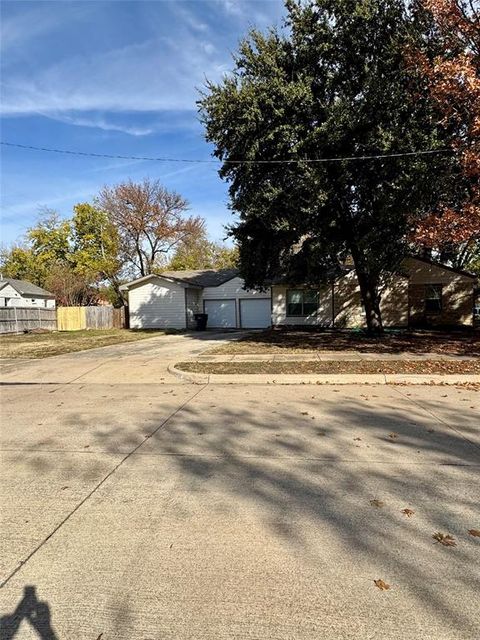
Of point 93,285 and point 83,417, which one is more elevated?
point 93,285

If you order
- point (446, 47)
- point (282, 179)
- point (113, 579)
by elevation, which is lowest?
point (113, 579)

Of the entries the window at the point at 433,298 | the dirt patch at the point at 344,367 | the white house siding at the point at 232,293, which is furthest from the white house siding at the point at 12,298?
the dirt patch at the point at 344,367

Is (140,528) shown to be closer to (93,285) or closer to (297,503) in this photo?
(297,503)

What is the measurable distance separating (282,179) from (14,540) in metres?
13.0

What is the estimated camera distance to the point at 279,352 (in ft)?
44.2

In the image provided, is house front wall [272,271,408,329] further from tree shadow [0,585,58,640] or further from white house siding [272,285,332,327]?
tree shadow [0,585,58,640]

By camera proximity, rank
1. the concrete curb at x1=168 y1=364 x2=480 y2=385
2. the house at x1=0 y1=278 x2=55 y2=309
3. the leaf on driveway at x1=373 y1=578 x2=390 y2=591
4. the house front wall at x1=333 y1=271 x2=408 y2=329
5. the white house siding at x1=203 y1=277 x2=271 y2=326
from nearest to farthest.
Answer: the leaf on driveway at x1=373 y1=578 x2=390 y2=591 → the concrete curb at x1=168 y1=364 x2=480 y2=385 → the house front wall at x1=333 y1=271 x2=408 y2=329 → the white house siding at x1=203 y1=277 x2=271 y2=326 → the house at x1=0 y1=278 x2=55 y2=309

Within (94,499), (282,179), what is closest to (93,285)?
(282,179)

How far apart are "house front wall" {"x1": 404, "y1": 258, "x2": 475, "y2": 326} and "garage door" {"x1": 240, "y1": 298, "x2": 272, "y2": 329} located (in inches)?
334

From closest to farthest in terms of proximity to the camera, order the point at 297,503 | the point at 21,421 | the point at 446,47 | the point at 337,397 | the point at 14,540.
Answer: the point at 14,540
the point at 297,503
the point at 21,421
the point at 337,397
the point at 446,47

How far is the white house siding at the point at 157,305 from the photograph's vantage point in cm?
2870

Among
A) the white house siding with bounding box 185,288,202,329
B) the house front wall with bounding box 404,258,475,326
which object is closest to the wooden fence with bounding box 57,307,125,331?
the white house siding with bounding box 185,288,202,329

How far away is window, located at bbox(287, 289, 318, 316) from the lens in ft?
81.8

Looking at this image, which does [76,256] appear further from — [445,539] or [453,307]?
[445,539]
